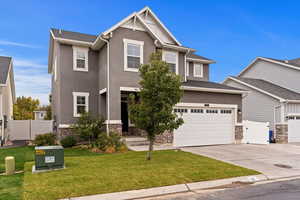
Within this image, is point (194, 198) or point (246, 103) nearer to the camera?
point (194, 198)

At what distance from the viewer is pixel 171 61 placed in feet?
50.4

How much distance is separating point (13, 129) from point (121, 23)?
12.8 m

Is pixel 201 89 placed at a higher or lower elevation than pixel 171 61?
lower

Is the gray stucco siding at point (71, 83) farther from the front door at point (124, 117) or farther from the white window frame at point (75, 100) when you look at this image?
the front door at point (124, 117)

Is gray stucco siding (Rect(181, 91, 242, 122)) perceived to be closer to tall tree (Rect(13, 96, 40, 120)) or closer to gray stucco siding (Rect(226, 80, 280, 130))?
gray stucco siding (Rect(226, 80, 280, 130))

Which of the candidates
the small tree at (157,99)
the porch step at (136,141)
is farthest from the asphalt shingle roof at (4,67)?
the small tree at (157,99)

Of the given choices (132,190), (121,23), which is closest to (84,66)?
(121,23)

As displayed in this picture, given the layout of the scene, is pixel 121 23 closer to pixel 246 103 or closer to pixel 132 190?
pixel 132 190

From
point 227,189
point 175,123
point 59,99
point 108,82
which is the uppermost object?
point 108,82

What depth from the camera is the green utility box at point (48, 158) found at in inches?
290

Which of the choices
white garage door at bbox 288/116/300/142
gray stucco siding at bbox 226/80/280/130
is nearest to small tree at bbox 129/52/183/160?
gray stucco siding at bbox 226/80/280/130

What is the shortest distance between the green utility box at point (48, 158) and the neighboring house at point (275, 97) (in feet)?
51.8

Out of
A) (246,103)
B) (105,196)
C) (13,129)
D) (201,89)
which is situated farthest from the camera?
(246,103)

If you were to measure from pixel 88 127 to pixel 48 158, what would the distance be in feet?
16.5
